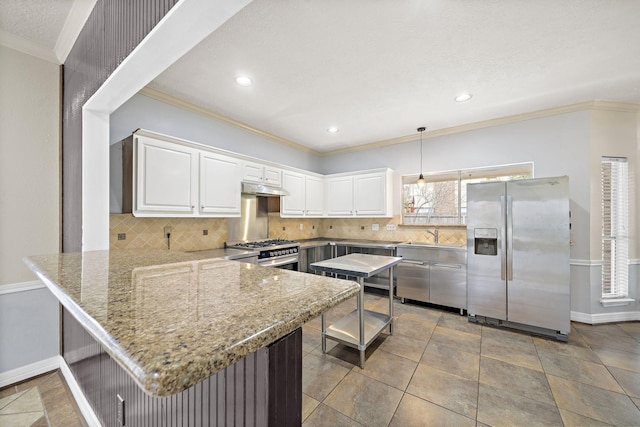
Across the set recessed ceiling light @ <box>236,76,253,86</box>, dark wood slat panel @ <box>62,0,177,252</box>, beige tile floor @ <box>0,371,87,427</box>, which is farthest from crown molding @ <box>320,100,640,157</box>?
beige tile floor @ <box>0,371,87,427</box>

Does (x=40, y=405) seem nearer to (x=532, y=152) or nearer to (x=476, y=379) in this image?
(x=476, y=379)

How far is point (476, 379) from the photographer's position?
210 cm

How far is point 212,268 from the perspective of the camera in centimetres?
117

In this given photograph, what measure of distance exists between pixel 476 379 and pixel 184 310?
98.1 inches

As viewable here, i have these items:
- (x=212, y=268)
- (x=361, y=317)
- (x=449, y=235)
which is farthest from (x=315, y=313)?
(x=449, y=235)

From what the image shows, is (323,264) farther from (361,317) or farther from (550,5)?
(550,5)

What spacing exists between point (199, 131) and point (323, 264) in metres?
2.40

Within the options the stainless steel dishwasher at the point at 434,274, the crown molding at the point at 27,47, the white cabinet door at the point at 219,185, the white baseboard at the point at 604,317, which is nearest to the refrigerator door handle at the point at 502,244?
the stainless steel dishwasher at the point at 434,274

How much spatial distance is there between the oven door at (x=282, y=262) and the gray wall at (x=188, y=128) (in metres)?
1.74

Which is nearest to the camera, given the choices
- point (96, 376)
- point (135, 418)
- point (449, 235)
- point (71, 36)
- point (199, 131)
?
point (135, 418)

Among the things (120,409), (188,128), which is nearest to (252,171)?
(188,128)

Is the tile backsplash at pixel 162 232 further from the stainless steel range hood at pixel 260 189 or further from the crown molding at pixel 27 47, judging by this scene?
the crown molding at pixel 27 47

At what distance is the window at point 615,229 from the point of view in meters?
3.21

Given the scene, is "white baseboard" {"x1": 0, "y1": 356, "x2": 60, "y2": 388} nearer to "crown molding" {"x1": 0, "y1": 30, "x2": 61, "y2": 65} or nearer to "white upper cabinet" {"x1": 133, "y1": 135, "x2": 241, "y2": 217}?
"white upper cabinet" {"x1": 133, "y1": 135, "x2": 241, "y2": 217}
